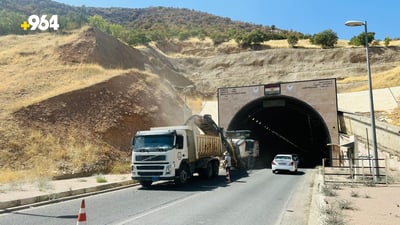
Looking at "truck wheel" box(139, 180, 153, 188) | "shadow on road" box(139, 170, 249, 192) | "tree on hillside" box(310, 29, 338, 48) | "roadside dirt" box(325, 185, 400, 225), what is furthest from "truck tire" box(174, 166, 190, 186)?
"tree on hillside" box(310, 29, 338, 48)

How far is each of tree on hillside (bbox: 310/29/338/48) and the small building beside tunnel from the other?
42.2 meters

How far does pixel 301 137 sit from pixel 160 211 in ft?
195

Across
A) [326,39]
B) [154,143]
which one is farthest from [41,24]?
[326,39]

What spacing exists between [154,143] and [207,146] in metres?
6.02

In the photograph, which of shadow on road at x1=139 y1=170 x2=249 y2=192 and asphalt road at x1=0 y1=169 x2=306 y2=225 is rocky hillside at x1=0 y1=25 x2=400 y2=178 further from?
asphalt road at x1=0 y1=169 x2=306 y2=225

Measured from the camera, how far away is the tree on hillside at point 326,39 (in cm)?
9888

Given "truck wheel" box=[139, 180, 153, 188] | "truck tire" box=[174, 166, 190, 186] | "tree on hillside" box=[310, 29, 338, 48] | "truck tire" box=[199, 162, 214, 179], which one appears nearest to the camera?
"truck tire" box=[174, 166, 190, 186]

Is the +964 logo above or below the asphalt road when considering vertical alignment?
above

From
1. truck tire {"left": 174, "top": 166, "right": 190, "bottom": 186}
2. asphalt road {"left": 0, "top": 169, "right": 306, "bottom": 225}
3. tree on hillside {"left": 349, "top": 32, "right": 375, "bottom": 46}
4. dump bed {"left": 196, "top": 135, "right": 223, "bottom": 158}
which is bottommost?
asphalt road {"left": 0, "top": 169, "right": 306, "bottom": 225}

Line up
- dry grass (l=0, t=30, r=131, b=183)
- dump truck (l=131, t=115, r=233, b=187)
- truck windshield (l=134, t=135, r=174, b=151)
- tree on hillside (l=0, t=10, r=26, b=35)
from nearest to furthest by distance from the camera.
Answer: dump truck (l=131, t=115, r=233, b=187), truck windshield (l=134, t=135, r=174, b=151), dry grass (l=0, t=30, r=131, b=183), tree on hillside (l=0, t=10, r=26, b=35)

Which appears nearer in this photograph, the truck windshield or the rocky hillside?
the truck windshield

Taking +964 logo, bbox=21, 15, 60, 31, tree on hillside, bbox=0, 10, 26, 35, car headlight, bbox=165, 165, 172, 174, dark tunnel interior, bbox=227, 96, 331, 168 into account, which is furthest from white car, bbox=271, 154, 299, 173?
tree on hillside, bbox=0, 10, 26, 35

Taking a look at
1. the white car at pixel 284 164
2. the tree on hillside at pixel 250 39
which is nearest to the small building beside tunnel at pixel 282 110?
the white car at pixel 284 164

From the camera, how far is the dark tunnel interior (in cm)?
4800
